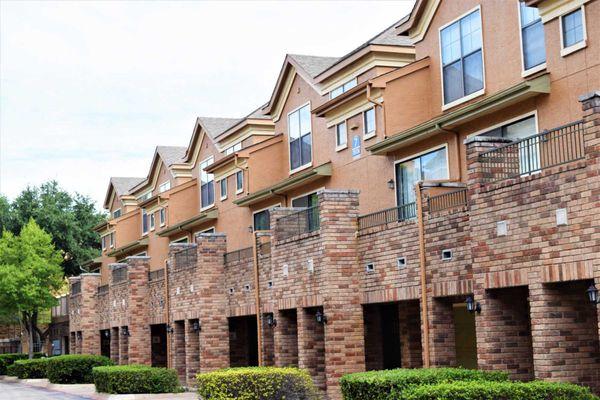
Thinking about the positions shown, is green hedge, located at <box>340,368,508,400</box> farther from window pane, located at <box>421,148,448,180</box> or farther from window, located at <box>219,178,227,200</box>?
window, located at <box>219,178,227,200</box>

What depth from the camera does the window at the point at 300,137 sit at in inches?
1282

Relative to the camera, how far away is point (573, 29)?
1958 cm

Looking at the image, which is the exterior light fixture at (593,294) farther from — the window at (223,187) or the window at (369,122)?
the window at (223,187)

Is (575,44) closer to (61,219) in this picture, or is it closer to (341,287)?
(341,287)

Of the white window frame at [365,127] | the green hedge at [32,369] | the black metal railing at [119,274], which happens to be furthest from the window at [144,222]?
the white window frame at [365,127]

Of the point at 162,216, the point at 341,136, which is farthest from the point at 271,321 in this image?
the point at 162,216

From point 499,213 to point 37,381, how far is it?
34122 mm

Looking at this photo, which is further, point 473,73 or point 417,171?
point 417,171

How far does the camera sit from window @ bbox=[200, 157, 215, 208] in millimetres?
41906

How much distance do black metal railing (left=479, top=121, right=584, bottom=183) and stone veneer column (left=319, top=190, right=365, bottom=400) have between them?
627 centimetres

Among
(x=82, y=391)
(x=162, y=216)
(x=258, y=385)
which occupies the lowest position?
(x=82, y=391)

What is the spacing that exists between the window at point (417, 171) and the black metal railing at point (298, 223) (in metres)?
2.53

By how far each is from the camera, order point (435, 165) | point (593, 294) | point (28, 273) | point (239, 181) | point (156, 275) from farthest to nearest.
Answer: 1. point (28, 273)
2. point (156, 275)
3. point (239, 181)
4. point (435, 165)
5. point (593, 294)

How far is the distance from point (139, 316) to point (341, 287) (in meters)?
21.3
